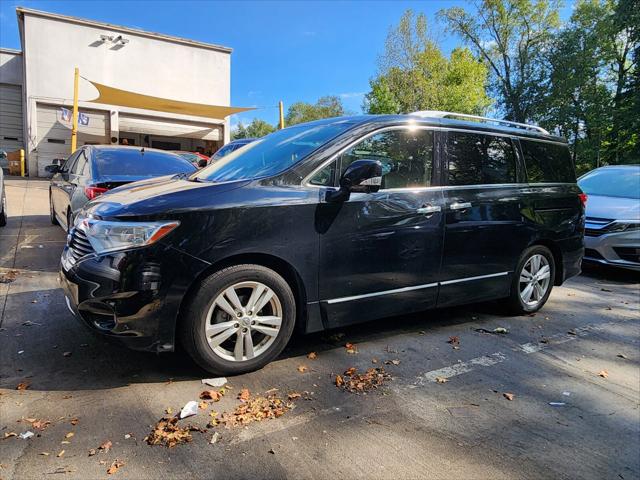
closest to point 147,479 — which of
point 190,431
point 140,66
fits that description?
point 190,431

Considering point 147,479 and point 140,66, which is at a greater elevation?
point 140,66

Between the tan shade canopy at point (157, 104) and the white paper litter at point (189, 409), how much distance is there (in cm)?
2160

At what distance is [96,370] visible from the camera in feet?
10.3

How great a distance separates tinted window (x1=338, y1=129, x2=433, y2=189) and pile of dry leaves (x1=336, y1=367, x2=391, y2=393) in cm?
139

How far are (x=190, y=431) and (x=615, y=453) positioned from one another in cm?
238

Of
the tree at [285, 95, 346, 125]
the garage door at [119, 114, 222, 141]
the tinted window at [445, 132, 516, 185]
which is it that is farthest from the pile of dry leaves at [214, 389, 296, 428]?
the tree at [285, 95, 346, 125]

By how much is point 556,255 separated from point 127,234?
4360mm

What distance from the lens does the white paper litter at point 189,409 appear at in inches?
104

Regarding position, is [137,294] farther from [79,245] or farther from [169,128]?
[169,128]

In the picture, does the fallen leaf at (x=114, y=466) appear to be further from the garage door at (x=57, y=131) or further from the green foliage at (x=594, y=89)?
the green foliage at (x=594, y=89)

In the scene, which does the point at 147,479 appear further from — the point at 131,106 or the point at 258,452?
the point at 131,106

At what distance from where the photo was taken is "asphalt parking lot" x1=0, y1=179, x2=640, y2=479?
2312mm

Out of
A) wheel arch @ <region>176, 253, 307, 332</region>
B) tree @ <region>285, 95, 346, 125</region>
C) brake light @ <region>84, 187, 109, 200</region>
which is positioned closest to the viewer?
wheel arch @ <region>176, 253, 307, 332</region>

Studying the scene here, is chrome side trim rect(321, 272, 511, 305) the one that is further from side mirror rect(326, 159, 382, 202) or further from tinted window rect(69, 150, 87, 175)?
Result: tinted window rect(69, 150, 87, 175)
